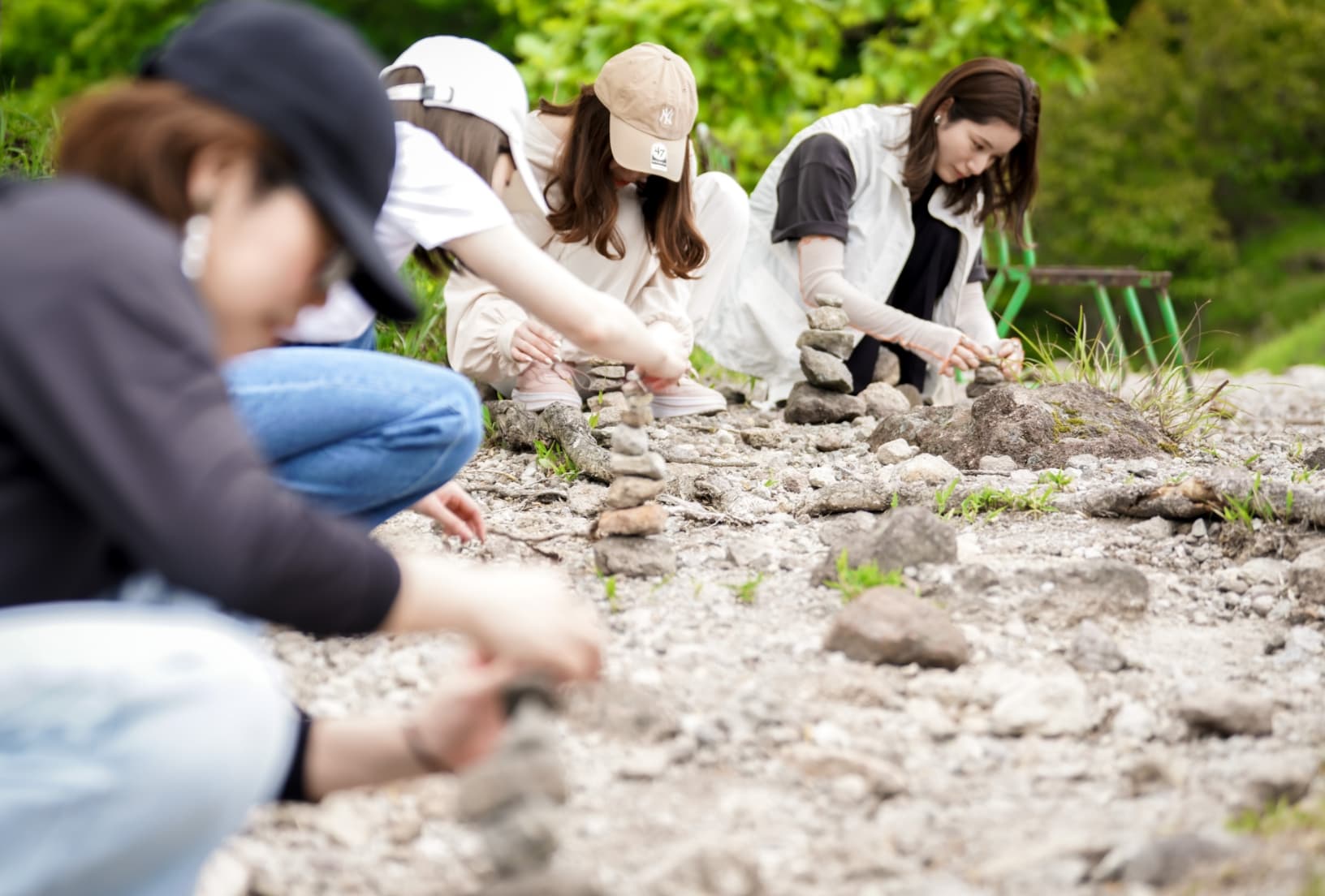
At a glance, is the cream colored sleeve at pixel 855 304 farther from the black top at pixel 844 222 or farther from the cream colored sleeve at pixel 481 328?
the cream colored sleeve at pixel 481 328

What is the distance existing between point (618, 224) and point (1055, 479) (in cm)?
162

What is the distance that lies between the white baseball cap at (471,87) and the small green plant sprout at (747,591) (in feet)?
3.48

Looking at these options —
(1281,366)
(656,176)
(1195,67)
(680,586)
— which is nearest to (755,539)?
(680,586)

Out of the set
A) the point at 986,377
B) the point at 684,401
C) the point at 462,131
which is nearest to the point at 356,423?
the point at 462,131

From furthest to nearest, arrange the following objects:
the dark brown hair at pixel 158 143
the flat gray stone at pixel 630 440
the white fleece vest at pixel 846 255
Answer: the white fleece vest at pixel 846 255 < the flat gray stone at pixel 630 440 < the dark brown hair at pixel 158 143

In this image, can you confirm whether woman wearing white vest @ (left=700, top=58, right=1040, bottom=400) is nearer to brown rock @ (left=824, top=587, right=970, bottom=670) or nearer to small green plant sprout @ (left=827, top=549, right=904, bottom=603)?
small green plant sprout @ (left=827, top=549, right=904, bottom=603)

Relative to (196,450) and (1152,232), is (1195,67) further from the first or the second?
(196,450)

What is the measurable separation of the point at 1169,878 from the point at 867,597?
866 mm

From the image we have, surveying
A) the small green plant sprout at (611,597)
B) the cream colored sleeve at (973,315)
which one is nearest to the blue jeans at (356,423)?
the small green plant sprout at (611,597)

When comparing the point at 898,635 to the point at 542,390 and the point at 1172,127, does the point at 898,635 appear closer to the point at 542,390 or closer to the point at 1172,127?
the point at 542,390

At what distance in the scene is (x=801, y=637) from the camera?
2.37m

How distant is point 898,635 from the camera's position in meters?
2.23

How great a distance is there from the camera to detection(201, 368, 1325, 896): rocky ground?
1656 mm

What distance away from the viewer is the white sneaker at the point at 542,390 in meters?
3.82
